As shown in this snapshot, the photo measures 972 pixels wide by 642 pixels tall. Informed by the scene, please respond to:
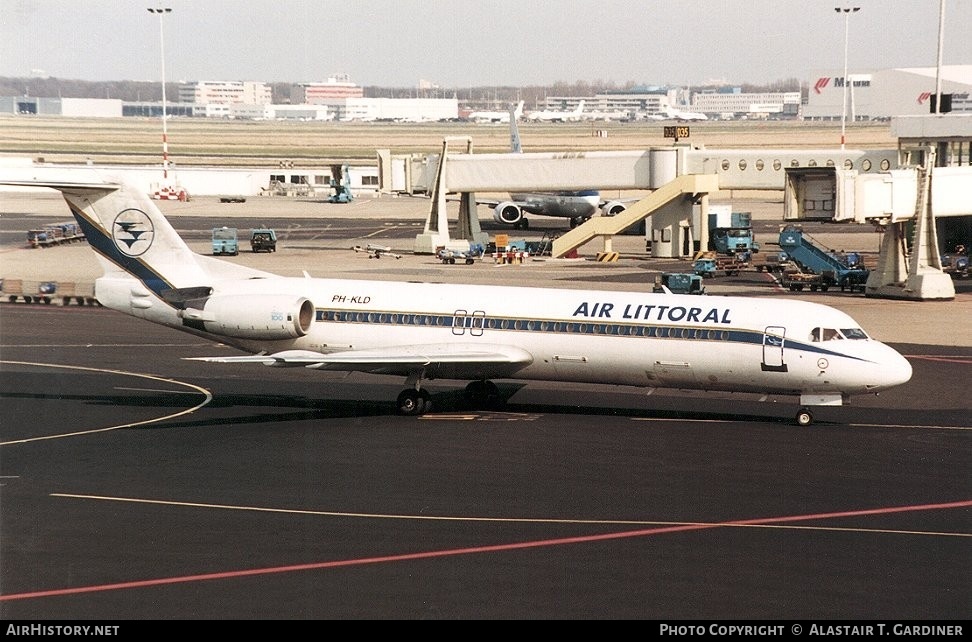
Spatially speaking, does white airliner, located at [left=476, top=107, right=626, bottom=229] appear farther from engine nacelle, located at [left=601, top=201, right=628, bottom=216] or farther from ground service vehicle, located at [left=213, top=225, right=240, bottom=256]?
ground service vehicle, located at [left=213, top=225, right=240, bottom=256]

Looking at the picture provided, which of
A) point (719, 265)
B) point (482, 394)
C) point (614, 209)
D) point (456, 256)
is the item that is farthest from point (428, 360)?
point (614, 209)

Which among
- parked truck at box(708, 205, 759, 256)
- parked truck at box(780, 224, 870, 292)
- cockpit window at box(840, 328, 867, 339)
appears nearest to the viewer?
cockpit window at box(840, 328, 867, 339)

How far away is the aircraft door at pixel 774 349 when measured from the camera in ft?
117

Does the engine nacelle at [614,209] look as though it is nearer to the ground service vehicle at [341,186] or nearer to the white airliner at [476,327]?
the ground service vehicle at [341,186]

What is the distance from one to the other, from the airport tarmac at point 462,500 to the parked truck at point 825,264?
20626mm

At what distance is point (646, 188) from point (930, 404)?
45.9 m

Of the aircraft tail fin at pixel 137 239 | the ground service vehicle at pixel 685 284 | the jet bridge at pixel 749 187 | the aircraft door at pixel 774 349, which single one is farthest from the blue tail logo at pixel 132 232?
the jet bridge at pixel 749 187

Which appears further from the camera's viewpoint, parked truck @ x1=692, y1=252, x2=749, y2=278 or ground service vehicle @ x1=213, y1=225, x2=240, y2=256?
ground service vehicle @ x1=213, y1=225, x2=240, y2=256

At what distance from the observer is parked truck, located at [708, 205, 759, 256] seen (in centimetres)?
8525

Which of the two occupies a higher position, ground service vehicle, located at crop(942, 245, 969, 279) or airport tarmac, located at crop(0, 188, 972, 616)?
ground service vehicle, located at crop(942, 245, 969, 279)

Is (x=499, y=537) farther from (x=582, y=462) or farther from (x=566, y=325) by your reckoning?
(x=566, y=325)

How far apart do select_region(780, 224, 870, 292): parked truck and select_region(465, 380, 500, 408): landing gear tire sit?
113ft

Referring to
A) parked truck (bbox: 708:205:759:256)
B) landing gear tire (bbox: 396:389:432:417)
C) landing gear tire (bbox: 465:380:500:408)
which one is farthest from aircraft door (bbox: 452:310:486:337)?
parked truck (bbox: 708:205:759:256)

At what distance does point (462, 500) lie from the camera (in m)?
28.1
